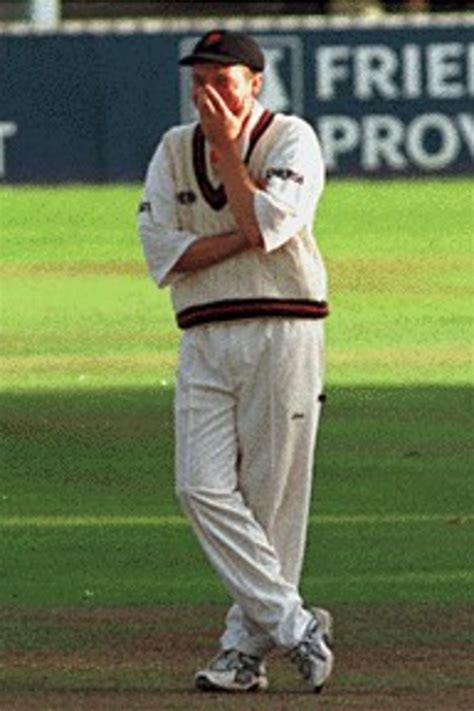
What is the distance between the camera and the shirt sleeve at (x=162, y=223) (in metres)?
10.8

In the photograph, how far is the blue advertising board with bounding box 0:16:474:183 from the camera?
120ft

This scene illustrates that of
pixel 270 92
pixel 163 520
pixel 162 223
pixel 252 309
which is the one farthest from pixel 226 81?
pixel 270 92

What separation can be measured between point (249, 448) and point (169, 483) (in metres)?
6.32

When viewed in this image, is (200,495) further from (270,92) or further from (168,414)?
(270,92)

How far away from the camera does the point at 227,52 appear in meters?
10.6

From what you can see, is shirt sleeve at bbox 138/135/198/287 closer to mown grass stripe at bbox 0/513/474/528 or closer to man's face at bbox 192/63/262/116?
man's face at bbox 192/63/262/116

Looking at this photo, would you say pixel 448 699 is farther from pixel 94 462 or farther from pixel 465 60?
pixel 465 60

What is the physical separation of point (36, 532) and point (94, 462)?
2.63 meters

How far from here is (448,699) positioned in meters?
10.6

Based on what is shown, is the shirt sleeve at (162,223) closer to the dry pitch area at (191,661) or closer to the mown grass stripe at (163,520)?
the dry pitch area at (191,661)

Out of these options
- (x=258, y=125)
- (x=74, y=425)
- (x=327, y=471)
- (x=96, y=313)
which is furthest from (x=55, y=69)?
(x=258, y=125)

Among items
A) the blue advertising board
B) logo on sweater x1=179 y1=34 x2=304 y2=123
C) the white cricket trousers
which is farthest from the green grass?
the white cricket trousers

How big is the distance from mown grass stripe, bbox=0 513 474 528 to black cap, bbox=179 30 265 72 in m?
5.08

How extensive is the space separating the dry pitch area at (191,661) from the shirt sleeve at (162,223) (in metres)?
1.30
